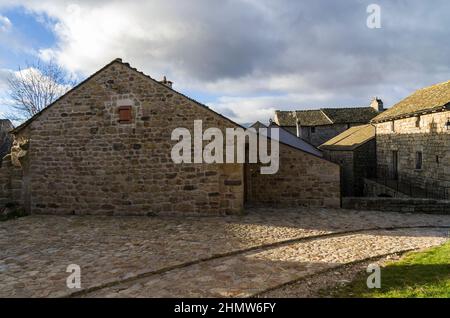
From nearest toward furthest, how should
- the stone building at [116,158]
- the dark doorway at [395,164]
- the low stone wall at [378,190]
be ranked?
the stone building at [116,158], the low stone wall at [378,190], the dark doorway at [395,164]

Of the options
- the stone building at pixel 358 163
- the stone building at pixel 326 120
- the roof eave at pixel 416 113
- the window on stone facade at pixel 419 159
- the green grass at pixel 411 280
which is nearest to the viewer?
the green grass at pixel 411 280

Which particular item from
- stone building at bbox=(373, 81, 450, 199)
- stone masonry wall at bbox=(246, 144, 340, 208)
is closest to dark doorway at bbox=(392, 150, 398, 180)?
stone building at bbox=(373, 81, 450, 199)

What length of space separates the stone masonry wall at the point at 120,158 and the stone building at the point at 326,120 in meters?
25.9

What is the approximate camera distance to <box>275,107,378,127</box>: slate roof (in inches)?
1425

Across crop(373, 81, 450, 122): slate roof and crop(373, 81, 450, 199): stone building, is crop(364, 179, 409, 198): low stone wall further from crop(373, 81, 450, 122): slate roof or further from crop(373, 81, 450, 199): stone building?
crop(373, 81, 450, 122): slate roof

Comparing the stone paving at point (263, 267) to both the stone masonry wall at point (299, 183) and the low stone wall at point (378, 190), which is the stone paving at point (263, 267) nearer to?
the stone masonry wall at point (299, 183)

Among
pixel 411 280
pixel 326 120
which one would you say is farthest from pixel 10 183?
pixel 326 120

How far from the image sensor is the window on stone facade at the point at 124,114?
1083 cm

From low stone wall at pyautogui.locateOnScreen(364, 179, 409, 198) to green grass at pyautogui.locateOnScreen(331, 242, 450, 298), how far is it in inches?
415

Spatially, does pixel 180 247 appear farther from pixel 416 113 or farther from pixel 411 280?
pixel 416 113

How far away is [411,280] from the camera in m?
5.10

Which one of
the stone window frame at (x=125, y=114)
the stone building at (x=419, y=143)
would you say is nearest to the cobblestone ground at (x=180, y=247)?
the stone window frame at (x=125, y=114)

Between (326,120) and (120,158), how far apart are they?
100 ft
